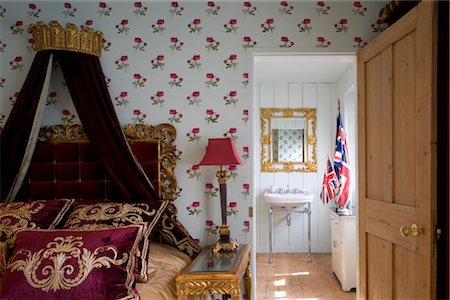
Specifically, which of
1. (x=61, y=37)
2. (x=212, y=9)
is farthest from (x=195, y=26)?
(x=61, y=37)

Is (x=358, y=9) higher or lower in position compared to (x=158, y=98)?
higher

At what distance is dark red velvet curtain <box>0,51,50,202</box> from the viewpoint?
114 inches

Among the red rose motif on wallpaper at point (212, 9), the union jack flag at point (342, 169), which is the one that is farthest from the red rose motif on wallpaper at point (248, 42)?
the union jack flag at point (342, 169)

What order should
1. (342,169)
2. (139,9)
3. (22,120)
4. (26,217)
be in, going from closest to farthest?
1. (26,217)
2. (22,120)
3. (139,9)
4. (342,169)

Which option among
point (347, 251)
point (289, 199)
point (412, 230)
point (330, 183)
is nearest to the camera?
point (412, 230)

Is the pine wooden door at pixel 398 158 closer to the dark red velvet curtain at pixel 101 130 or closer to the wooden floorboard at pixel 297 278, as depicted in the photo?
the wooden floorboard at pixel 297 278

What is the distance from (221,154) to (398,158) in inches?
45.4

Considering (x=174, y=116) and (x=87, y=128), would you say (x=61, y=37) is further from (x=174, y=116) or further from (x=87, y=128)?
(x=174, y=116)

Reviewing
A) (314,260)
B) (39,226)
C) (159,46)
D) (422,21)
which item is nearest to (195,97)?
(159,46)

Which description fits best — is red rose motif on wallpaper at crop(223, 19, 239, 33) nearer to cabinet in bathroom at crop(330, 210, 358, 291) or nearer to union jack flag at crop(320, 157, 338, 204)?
cabinet in bathroom at crop(330, 210, 358, 291)

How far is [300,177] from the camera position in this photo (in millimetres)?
5684

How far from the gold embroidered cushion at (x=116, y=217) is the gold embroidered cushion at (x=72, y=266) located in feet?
0.79

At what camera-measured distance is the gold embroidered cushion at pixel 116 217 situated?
7.93 ft

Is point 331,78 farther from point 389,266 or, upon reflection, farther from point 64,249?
point 64,249
